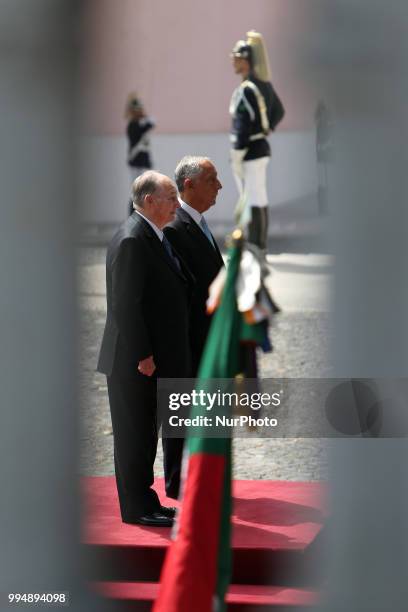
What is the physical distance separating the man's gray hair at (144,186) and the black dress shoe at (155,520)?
90cm

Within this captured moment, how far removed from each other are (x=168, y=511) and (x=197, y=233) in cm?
85

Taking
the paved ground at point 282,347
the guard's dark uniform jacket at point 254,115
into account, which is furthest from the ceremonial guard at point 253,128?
the paved ground at point 282,347

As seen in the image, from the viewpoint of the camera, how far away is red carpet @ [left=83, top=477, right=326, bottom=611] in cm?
384

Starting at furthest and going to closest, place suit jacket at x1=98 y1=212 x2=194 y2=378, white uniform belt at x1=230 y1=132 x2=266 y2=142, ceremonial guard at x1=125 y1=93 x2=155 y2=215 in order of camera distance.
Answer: suit jacket at x1=98 y1=212 x2=194 y2=378 → ceremonial guard at x1=125 y1=93 x2=155 y2=215 → white uniform belt at x1=230 y1=132 x2=266 y2=142

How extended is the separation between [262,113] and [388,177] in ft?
1.50

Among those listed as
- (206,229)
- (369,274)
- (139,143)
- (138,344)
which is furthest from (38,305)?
(139,143)

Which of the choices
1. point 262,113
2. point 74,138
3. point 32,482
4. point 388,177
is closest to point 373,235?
point 388,177

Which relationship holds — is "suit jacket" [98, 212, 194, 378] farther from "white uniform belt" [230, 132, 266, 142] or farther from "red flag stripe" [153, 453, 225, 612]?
"red flag stripe" [153, 453, 225, 612]

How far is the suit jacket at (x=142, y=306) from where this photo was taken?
435 centimetres

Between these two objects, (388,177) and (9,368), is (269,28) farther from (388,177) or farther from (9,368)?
(9,368)

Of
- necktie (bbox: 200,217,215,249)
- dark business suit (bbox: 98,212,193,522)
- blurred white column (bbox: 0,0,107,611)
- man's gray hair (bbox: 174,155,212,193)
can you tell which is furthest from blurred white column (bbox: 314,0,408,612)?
necktie (bbox: 200,217,215,249)

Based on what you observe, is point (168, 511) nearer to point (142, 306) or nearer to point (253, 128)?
point (142, 306)

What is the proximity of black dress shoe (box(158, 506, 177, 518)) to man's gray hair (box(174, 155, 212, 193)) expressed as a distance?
968mm

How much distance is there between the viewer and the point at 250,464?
4668 mm
